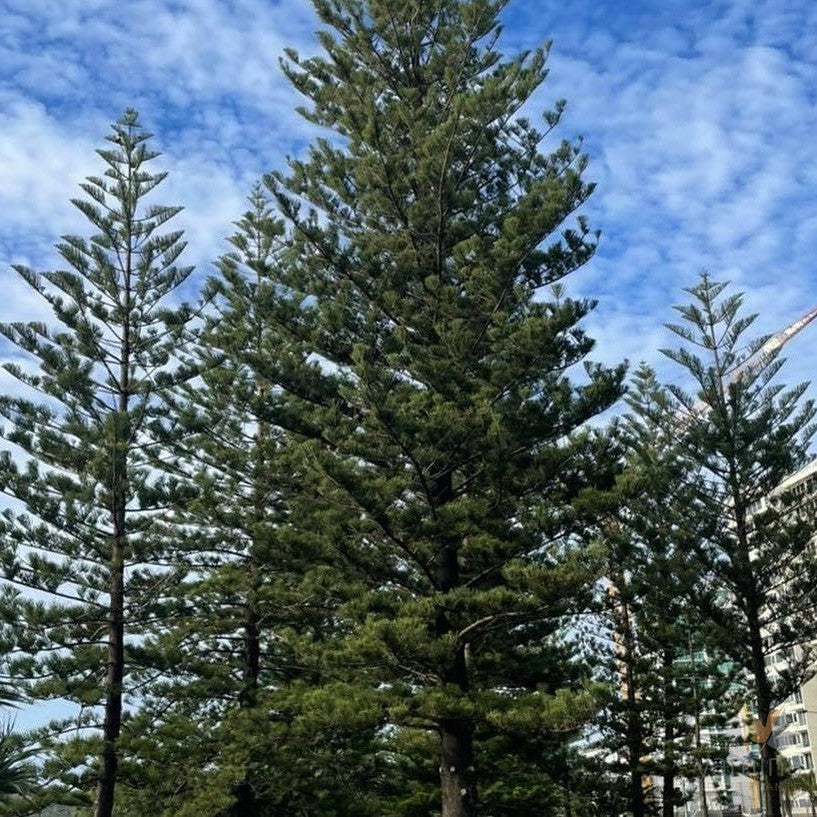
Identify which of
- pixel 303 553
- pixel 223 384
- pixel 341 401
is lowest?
pixel 303 553

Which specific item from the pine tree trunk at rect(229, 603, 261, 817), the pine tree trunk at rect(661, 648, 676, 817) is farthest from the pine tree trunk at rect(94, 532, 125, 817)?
the pine tree trunk at rect(661, 648, 676, 817)

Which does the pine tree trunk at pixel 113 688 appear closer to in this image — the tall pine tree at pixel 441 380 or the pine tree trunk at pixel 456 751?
the tall pine tree at pixel 441 380

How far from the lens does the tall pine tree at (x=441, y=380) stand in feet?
28.0

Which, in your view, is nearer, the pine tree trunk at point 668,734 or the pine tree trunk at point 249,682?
the pine tree trunk at point 249,682

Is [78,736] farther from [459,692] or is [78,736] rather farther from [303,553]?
[459,692]

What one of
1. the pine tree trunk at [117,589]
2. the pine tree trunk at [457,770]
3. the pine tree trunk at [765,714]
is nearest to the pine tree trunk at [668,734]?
the pine tree trunk at [765,714]

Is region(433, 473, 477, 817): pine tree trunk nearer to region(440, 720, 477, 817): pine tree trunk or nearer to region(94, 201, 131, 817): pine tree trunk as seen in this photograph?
region(440, 720, 477, 817): pine tree trunk

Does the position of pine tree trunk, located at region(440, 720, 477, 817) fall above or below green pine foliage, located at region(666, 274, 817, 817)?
below

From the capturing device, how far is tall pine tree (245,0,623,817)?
853 centimetres

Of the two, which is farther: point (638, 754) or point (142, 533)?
point (638, 754)

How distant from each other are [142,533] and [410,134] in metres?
5.47

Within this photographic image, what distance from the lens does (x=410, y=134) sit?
10.5 metres

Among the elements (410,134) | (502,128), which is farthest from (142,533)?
(502,128)

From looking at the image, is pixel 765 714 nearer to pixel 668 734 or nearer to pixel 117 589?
pixel 668 734
